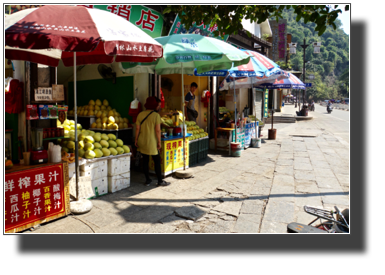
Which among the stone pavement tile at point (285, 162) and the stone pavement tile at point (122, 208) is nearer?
the stone pavement tile at point (122, 208)

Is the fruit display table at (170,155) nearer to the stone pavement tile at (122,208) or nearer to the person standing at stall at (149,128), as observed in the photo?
the person standing at stall at (149,128)

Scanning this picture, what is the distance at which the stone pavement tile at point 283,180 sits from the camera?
5.94 metres

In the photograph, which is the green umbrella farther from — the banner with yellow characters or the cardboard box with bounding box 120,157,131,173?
the cardboard box with bounding box 120,157,131,173

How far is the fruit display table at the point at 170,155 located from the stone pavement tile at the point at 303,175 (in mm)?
2875

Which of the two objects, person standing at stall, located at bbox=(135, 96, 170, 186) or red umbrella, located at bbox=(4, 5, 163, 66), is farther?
person standing at stall, located at bbox=(135, 96, 170, 186)

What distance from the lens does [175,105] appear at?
31.1 ft

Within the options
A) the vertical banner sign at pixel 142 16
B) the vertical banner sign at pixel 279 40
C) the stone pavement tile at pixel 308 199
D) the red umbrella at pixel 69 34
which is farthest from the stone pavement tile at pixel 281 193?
the vertical banner sign at pixel 279 40

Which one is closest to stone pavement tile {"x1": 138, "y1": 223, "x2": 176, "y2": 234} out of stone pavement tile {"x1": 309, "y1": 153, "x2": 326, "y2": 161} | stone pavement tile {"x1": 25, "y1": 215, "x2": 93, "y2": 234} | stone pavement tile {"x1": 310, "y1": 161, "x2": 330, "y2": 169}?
stone pavement tile {"x1": 25, "y1": 215, "x2": 93, "y2": 234}

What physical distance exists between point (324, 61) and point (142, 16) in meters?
124

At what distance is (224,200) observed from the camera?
16.2 ft

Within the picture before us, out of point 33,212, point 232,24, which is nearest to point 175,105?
point 232,24

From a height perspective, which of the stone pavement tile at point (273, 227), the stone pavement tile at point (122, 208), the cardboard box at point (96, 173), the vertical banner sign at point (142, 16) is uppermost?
the vertical banner sign at point (142, 16)

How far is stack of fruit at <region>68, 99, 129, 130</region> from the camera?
6.55 meters

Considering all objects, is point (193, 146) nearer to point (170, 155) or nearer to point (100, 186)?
point (170, 155)
